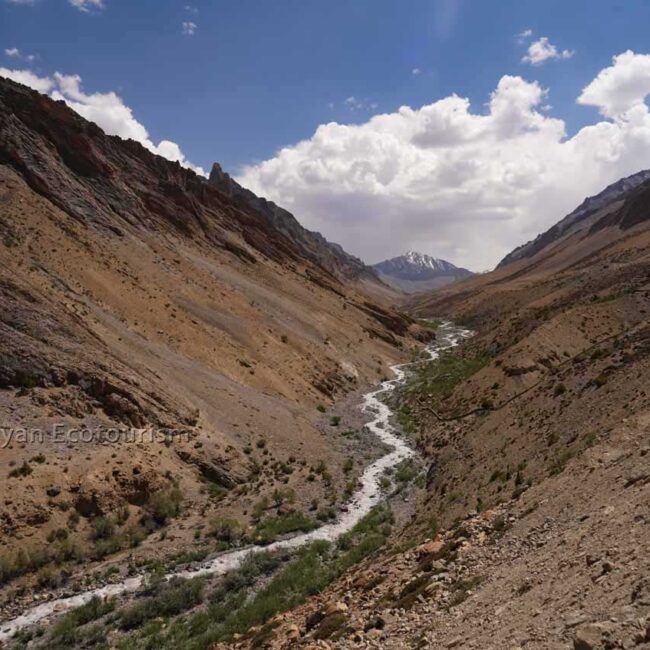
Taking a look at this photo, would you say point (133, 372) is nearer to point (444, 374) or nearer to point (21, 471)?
point (21, 471)

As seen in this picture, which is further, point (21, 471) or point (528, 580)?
point (21, 471)

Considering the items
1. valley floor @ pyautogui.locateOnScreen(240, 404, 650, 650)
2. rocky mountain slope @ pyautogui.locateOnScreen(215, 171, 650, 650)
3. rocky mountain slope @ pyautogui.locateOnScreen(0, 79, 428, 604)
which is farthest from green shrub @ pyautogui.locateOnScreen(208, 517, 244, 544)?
valley floor @ pyautogui.locateOnScreen(240, 404, 650, 650)

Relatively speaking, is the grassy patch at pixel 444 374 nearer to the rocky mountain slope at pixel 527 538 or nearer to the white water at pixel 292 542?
the white water at pixel 292 542

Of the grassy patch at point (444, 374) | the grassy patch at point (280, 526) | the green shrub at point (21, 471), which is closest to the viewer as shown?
the green shrub at point (21, 471)

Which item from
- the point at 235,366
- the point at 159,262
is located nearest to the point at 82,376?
the point at 235,366

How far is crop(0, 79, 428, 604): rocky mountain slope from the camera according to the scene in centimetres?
2150

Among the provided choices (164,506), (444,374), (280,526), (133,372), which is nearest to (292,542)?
(280,526)

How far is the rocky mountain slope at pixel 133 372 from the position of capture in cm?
2150

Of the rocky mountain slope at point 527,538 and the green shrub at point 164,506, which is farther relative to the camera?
the green shrub at point 164,506

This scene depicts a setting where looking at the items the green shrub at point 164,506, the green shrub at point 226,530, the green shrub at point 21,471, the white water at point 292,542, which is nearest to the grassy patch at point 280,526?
the white water at point 292,542

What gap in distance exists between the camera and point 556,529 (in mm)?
12086

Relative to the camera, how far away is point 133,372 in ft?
97.8

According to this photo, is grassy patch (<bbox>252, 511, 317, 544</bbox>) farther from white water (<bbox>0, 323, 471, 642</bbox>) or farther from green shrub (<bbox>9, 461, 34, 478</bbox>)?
green shrub (<bbox>9, 461, 34, 478</bbox>)

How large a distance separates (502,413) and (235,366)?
22.0 meters
